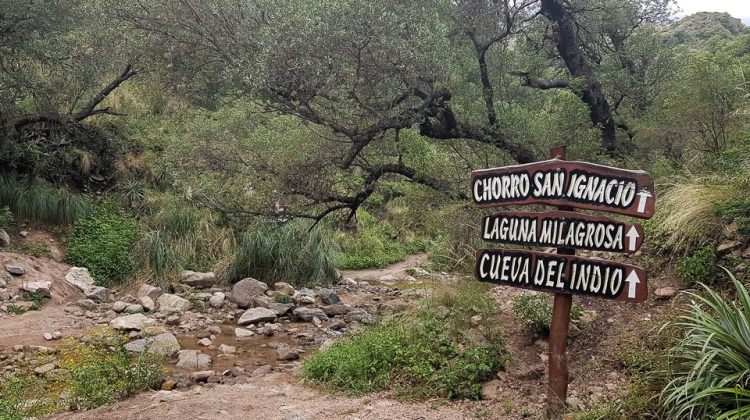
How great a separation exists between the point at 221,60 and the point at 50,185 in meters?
6.35

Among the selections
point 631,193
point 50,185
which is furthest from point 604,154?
point 50,185

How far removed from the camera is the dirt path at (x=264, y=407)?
16.1 feet

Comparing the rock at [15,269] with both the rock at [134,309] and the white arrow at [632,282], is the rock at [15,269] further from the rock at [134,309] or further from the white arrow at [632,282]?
the white arrow at [632,282]

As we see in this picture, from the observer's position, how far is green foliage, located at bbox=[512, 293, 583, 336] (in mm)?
5699

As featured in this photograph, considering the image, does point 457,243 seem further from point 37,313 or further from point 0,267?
point 0,267

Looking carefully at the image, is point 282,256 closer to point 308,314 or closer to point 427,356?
point 308,314

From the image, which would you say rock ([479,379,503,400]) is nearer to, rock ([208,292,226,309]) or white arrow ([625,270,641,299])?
white arrow ([625,270,641,299])

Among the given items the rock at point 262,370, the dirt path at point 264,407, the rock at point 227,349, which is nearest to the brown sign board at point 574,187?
the dirt path at point 264,407

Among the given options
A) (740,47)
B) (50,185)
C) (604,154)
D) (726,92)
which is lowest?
(50,185)

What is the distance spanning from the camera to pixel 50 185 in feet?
43.2

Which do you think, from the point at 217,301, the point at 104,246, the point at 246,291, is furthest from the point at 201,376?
the point at 104,246

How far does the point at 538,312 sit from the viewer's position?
5746mm

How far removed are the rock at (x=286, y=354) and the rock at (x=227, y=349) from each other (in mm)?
672

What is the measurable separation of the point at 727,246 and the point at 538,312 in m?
1.89
